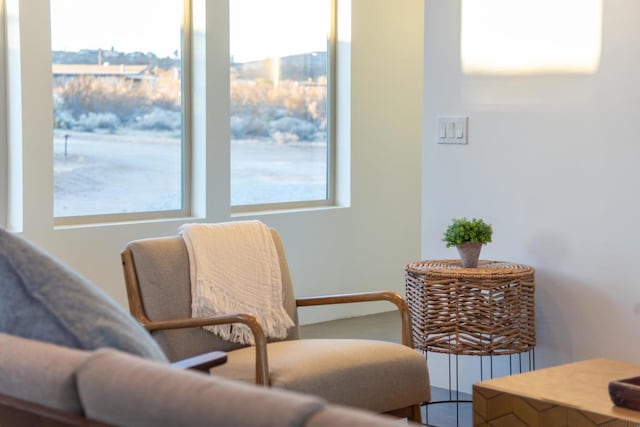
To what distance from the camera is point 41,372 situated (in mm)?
1586

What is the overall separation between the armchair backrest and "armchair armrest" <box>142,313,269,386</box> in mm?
86

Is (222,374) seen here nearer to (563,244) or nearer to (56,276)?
(56,276)

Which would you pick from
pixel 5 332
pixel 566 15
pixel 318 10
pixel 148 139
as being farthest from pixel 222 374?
pixel 318 10

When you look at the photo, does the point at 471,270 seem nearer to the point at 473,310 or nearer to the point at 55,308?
the point at 473,310

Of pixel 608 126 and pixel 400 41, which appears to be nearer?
pixel 608 126

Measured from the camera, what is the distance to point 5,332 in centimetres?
186

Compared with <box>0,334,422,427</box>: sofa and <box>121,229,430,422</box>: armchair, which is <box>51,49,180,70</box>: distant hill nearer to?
<box>121,229,430,422</box>: armchair

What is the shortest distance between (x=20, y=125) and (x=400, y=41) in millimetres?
2727

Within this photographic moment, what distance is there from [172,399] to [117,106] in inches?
156

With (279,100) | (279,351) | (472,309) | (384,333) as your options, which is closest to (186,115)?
(279,100)

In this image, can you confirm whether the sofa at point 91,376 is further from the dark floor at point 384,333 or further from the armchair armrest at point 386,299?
the dark floor at point 384,333

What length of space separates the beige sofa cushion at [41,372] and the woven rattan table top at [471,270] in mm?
2098

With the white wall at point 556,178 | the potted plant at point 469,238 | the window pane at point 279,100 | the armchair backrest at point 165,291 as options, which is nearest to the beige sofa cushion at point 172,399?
the armchair backrest at point 165,291

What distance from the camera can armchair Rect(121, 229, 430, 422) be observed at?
9.51 feet
